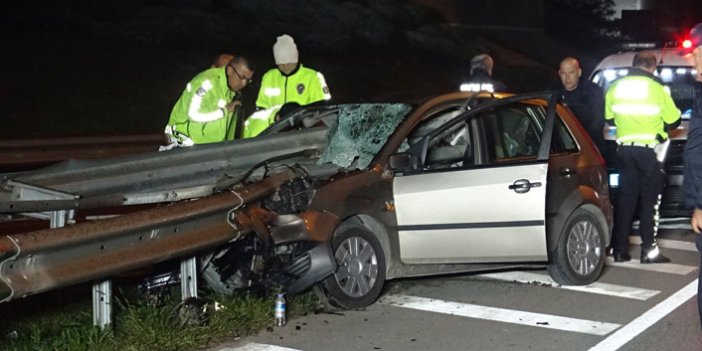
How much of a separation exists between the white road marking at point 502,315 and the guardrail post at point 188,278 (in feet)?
5.24

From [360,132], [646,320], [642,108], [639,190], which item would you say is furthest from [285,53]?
[646,320]

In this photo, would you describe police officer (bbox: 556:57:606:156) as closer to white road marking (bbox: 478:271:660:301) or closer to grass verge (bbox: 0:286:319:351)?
white road marking (bbox: 478:271:660:301)

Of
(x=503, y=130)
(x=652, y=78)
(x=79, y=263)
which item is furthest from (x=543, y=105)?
(x=79, y=263)

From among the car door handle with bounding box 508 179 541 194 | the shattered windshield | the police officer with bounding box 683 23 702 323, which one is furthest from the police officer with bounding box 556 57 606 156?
the police officer with bounding box 683 23 702 323

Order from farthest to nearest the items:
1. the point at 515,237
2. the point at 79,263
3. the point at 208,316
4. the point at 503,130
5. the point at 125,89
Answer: the point at 125,89 < the point at 503,130 < the point at 515,237 < the point at 208,316 < the point at 79,263

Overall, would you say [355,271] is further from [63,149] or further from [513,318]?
[63,149]

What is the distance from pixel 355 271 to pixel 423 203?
2.30ft

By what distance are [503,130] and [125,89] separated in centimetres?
1371

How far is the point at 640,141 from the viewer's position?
32.6 feet

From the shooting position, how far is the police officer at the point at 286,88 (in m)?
9.90

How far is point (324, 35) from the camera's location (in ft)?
88.2

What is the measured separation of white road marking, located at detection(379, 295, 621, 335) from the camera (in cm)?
768

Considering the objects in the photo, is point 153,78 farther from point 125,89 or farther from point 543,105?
point 543,105

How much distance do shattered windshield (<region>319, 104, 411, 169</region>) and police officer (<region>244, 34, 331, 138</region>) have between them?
4.07ft
